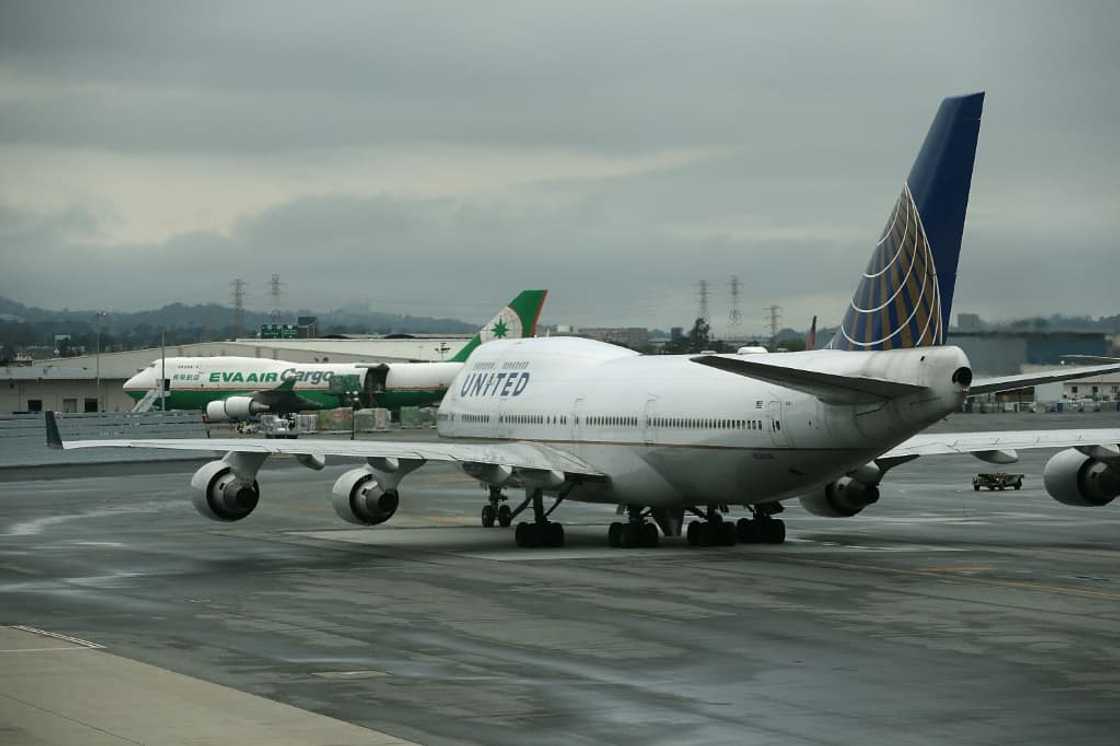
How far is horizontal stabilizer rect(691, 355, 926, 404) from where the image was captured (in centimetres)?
3362

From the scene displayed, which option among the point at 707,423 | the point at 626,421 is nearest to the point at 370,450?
the point at 626,421

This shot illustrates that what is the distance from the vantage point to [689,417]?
132ft

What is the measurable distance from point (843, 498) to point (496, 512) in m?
11.7

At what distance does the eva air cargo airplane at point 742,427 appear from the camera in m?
35.1

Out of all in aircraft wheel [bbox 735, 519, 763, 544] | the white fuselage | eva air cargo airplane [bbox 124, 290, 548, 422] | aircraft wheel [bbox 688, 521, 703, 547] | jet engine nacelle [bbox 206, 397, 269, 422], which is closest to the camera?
the white fuselage

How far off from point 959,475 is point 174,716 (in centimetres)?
6279

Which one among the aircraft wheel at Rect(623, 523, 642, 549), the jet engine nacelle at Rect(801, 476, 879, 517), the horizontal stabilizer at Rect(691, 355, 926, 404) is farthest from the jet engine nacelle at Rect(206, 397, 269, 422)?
the horizontal stabilizer at Rect(691, 355, 926, 404)

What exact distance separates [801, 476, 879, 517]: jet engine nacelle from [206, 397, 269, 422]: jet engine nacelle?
295 ft

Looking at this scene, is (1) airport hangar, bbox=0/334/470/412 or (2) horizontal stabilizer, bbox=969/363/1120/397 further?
(1) airport hangar, bbox=0/334/470/412

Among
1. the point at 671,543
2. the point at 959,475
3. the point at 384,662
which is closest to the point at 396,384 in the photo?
the point at 959,475

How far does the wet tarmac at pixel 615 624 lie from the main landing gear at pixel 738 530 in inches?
28.8

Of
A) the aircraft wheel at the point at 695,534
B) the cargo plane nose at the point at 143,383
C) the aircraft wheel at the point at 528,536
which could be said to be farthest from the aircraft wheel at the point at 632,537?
the cargo plane nose at the point at 143,383

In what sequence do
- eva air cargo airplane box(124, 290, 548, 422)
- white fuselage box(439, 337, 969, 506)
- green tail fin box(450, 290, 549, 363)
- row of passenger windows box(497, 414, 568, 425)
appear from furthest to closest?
eva air cargo airplane box(124, 290, 548, 422) < green tail fin box(450, 290, 549, 363) < row of passenger windows box(497, 414, 568, 425) < white fuselage box(439, 337, 969, 506)

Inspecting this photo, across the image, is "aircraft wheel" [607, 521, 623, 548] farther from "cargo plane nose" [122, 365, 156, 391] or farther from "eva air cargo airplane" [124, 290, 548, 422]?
"cargo plane nose" [122, 365, 156, 391]
